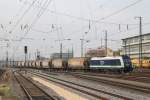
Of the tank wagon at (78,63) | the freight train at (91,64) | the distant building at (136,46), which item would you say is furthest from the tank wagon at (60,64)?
the distant building at (136,46)

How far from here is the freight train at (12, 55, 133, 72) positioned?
68812 mm

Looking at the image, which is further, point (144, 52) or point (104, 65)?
point (144, 52)

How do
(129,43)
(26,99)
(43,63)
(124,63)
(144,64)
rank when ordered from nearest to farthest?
(26,99), (124,63), (144,64), (43,63), (129,43)

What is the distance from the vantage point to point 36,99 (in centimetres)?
2522

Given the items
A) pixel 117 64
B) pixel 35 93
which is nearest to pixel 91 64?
pixel 117 64

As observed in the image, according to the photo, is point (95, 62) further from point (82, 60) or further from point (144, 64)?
point (144, 64)

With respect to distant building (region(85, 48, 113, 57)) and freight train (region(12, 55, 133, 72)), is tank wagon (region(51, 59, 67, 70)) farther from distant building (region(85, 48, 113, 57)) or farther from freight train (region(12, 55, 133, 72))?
distant building (region(85, 48, 113, 57))

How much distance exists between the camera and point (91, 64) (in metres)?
82.6

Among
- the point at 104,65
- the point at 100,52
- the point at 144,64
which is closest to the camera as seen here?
the point at 104,65

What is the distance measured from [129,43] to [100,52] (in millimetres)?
30639

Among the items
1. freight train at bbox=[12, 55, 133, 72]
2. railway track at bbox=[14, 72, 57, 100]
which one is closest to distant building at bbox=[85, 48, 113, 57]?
freight train at bbox=[12, 55, 133, 72]

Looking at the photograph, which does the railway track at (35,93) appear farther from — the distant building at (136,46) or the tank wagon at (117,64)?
the distant building at (136,46)

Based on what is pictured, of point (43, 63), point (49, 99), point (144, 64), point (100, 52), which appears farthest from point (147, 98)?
point (100, 52)

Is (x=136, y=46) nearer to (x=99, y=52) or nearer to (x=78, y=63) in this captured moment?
(x=99, y=52)
